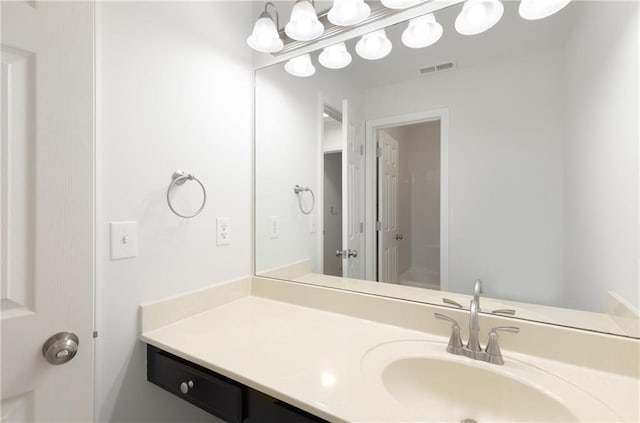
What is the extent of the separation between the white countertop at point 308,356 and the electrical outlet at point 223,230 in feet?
0.93

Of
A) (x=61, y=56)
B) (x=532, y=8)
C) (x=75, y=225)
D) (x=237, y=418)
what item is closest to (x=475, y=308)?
(x=237, y=418)

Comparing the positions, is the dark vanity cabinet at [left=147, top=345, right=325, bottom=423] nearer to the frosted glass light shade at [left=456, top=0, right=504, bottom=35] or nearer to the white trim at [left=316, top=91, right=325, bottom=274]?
the white trim at [left=316, top=91, right=325, bottom=274]

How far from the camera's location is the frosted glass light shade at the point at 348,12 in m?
1.07

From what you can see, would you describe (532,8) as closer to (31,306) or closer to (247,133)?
(247,133)

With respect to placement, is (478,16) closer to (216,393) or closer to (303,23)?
(303,23)

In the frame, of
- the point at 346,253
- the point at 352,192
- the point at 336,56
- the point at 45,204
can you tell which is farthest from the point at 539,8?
the point at 45,204

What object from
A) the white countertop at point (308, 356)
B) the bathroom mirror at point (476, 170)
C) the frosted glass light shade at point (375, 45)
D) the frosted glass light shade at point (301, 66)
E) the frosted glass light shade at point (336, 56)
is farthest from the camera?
the frosted glass light shade at point (301, 66)

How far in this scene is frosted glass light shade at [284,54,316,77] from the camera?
1376 millimetres

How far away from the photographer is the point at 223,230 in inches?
50.9

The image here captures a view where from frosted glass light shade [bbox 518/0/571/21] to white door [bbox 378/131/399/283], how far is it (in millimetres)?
569

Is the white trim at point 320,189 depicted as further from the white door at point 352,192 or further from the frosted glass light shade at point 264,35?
the frosted glass light shade at point 264,35

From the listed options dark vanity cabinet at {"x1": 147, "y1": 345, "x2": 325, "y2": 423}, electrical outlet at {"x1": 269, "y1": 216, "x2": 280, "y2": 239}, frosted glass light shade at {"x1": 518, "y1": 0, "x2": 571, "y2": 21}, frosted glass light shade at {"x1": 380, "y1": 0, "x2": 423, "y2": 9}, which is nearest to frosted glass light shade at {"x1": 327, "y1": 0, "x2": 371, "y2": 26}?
frosted glass light shade at {"x1": 380, "y1": 0, "x2": 423, "y2": 9}

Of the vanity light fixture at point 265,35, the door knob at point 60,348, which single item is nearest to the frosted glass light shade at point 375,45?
the vanity light fixture at point 265,35

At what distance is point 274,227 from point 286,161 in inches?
14.0
